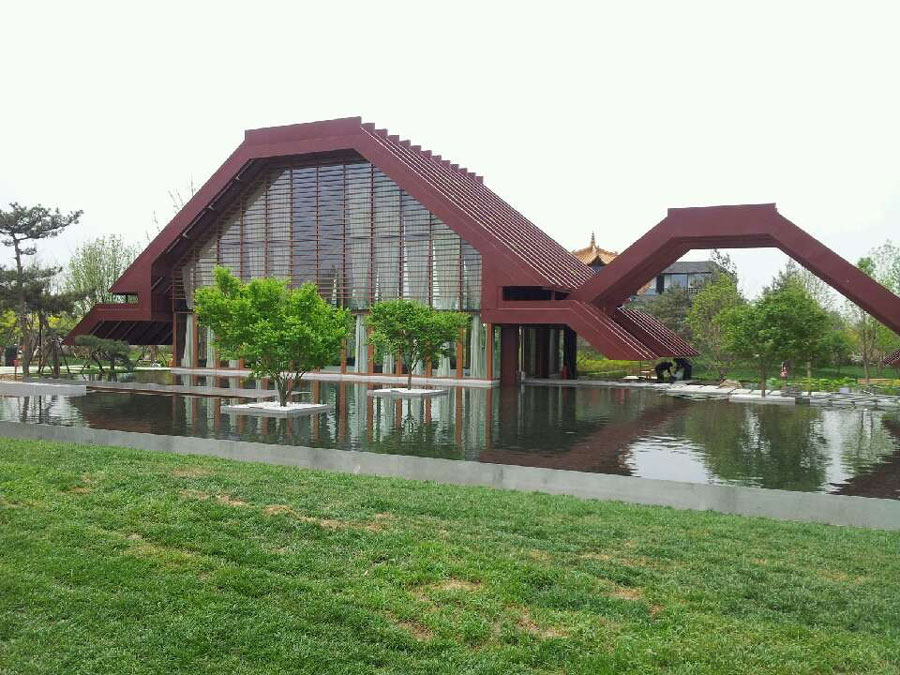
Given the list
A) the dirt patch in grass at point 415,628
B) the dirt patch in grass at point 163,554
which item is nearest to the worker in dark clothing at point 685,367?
the dirt patch in grass at point 163,554

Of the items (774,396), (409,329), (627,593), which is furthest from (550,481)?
(774,396)

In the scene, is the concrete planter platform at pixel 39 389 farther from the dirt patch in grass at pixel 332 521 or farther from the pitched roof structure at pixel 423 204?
the dirt patch in grass at pixel 332 521

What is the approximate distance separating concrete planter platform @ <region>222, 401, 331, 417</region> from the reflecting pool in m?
0.51

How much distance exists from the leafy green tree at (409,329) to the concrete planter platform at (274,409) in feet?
20.8

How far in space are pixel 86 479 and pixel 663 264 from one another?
82.1 feet

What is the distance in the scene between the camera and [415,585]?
607 centimetres

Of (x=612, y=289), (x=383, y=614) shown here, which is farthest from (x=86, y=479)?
(x=612, y=289)

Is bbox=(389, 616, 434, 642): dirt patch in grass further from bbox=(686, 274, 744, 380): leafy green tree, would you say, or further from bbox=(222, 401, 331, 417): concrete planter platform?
bbox=(686, 274, 744, 380): leafy green tree

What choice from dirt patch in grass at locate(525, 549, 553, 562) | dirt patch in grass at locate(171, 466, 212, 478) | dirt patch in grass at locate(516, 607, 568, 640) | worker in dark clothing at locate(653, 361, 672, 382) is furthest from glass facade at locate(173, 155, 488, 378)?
dirt patch in grass at locate(516, 607, 568, 640)

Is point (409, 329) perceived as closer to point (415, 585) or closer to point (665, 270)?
point (415, 585)

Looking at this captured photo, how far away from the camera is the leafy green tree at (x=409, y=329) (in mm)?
26797

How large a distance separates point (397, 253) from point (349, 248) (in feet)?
8.61

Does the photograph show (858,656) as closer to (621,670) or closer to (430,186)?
(621,670)

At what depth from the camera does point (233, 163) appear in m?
36.6
